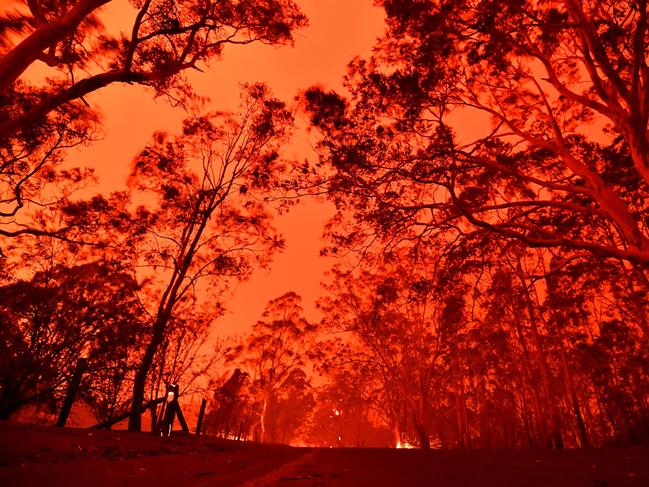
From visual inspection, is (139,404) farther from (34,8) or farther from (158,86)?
(34,8)

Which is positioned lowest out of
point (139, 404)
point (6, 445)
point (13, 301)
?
point (6, 445)

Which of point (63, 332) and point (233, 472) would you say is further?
point (63, 332)

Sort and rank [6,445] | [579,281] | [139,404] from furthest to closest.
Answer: [579,281]
[139,404]
[6,445]

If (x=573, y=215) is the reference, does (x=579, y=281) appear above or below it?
above

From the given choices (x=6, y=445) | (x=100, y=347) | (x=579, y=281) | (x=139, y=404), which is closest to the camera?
(x=6, y=445)

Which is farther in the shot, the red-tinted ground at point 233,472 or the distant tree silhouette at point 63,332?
the distant tree silhouette at point 63,332

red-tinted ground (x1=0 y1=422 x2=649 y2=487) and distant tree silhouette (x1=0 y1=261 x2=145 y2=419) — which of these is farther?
distant tree silhouette (x1=0 y1=261 x2=145 y2=419)

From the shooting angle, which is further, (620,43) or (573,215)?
(573,215)

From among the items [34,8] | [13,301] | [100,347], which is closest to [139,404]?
[100,347]

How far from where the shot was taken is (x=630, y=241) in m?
6.09

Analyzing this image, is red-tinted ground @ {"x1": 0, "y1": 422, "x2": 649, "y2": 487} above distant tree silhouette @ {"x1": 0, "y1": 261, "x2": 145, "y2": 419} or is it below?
below

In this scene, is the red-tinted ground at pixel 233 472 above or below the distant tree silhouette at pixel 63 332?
below

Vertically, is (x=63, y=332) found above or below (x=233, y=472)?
above

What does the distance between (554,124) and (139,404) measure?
39.5 feet
